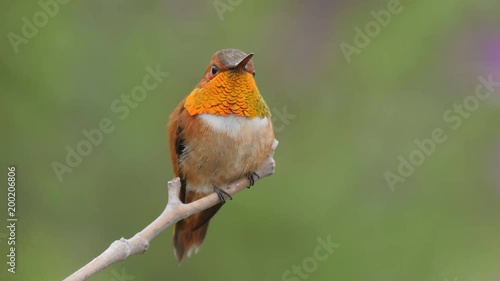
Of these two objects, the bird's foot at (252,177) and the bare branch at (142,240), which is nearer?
the bare branch at (142,240)

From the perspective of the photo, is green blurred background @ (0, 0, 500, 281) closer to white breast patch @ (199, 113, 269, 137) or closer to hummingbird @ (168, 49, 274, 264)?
hummingbird @ (168, 49, 274, 264)

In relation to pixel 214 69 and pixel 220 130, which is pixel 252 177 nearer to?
pixel 220 130

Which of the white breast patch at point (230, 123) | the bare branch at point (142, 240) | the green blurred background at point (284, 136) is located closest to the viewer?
the bare branch at point (142, 240)

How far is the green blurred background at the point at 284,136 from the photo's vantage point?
15.3 feet

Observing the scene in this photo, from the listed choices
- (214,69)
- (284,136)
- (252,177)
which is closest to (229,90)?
(214,69)

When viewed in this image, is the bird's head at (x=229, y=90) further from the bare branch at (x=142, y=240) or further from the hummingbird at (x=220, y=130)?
the bare branch at (x=142, y=240)

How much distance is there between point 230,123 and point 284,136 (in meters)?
1.98

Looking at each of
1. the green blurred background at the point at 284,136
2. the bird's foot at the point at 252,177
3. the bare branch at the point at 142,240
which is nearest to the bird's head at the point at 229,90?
the bird's foot at the point at 252,177

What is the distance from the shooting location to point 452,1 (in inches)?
196

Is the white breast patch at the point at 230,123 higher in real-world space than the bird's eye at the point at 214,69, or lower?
lower

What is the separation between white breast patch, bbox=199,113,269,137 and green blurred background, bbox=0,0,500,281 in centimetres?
166

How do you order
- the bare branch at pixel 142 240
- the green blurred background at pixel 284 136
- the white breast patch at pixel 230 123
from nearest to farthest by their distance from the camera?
the bare branch at pixel 142 240 < the white breast patch at pixel 230 123 < the green blurred background at pixel 284 136

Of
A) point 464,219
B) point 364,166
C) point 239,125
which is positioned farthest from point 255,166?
point 464,219

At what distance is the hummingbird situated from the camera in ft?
9.48
